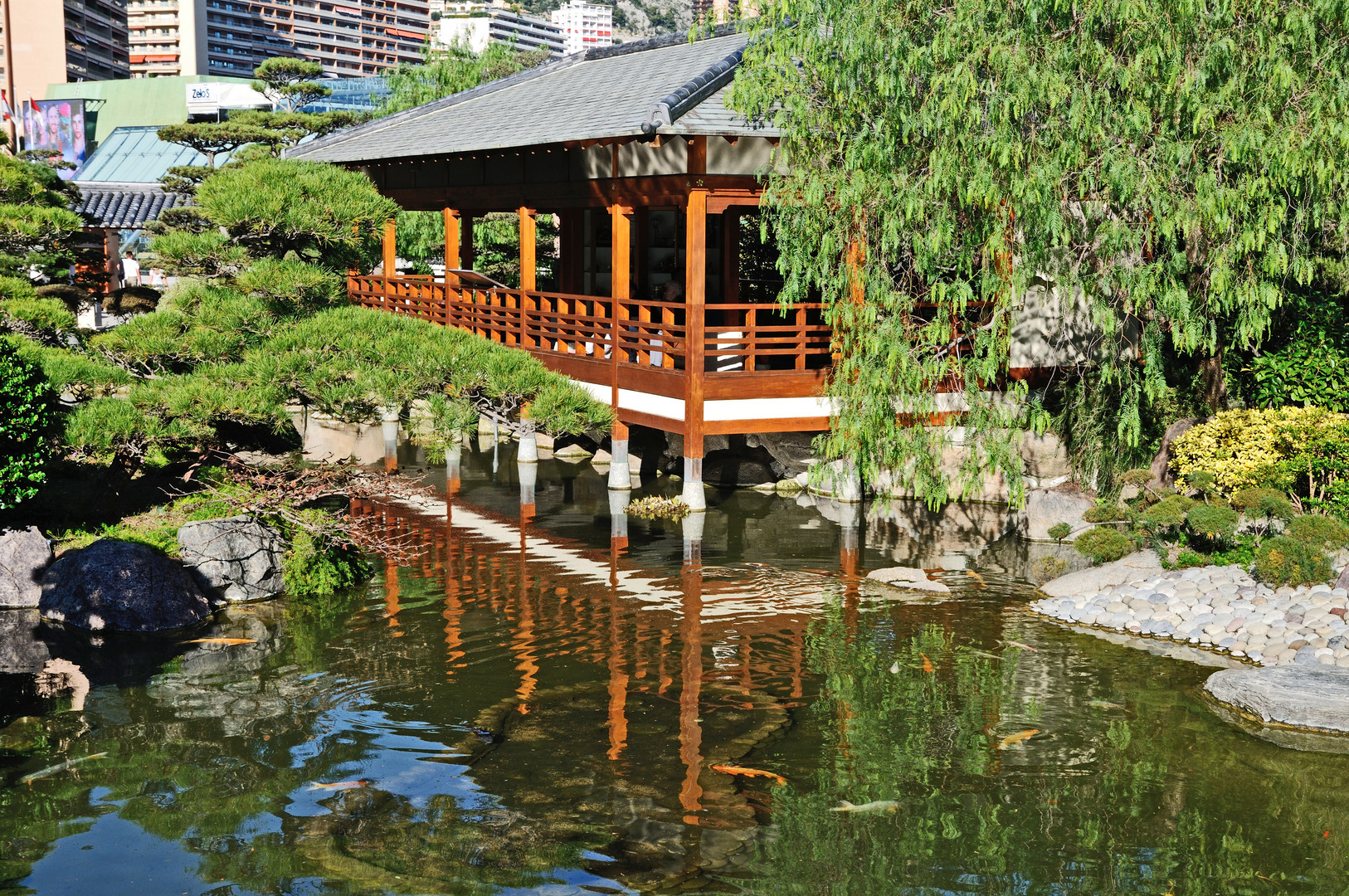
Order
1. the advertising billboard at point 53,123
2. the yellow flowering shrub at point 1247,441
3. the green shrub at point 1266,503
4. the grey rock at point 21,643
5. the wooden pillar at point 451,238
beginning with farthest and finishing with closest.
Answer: the advertising billboard at point 53,123 < the wooden pillar at point 451,238 < the yellow flowering shrub at point 1247,441 < the green shrub at point 1266,503 < the grey rock at point 21,643

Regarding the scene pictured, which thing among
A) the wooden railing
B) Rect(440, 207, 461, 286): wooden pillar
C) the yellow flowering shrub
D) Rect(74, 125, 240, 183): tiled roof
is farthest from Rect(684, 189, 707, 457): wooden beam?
Rect(74, 125, 240, 183): tiled roof

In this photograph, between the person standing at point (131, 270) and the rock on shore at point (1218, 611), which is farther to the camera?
the person standing at point (131, 270)

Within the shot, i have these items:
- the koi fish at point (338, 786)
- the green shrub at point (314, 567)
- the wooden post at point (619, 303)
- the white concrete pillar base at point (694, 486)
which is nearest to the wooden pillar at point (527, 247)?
the wooden post at point (619, 303)

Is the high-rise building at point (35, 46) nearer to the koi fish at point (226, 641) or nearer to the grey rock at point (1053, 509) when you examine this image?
the koi fish at point (226, 641)

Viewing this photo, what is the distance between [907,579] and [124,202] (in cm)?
3378

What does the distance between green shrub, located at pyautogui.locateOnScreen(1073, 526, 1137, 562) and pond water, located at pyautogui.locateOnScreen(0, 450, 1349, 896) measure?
3.60ft

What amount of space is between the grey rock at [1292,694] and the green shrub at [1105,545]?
3767mm

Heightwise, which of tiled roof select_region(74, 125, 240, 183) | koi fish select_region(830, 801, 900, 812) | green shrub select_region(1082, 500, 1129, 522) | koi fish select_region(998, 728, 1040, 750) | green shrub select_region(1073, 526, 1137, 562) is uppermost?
tiled roof select_region(74, 125, 240, 183)

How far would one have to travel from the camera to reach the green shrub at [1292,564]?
1373 centimetres

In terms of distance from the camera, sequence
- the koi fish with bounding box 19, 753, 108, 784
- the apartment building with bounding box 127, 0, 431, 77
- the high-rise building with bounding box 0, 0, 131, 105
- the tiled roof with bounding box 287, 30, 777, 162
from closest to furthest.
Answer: the koi fish with bounding box 19, 753, 108, 784 → the tiled roof with bounding box 287, 30, 777, 162 → the high-rise building with bounding box 0, 0, 131, 105 → the apartment building with bounding box 127, 0, 431, 77

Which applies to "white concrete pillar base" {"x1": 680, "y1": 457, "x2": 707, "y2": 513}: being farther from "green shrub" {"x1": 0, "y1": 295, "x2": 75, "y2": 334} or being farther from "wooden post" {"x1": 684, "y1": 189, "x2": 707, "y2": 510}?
"green shrub" {"x1": 0, "y1": 295, "x2": 75, "y2": 334}

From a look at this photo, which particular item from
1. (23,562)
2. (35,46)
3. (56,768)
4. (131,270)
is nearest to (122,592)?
(23,562)

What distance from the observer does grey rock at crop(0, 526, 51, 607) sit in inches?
579

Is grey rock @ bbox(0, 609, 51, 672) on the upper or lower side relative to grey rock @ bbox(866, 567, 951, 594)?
lower
